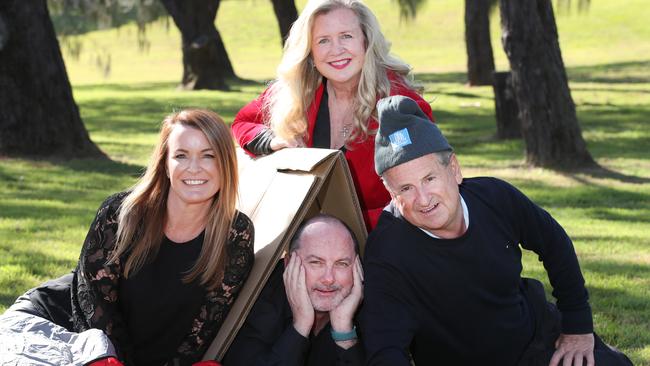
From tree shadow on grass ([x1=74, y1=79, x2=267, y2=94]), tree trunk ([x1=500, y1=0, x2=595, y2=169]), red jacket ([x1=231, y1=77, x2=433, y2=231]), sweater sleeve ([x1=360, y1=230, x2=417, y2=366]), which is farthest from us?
tree shadow on grass ([x1=74, y1=79, x2=267, y2=94])

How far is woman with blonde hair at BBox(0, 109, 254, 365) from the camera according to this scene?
13.2 feet

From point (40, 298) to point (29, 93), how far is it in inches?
284

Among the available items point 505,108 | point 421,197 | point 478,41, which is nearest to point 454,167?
point 421,197

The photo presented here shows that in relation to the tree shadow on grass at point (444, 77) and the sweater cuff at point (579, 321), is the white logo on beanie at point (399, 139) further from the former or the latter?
the tree shadow on grass at point (444, 77)

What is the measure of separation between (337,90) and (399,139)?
3.79ft

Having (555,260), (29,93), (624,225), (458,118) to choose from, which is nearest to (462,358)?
(555,260)

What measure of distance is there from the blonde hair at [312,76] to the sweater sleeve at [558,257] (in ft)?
2.99

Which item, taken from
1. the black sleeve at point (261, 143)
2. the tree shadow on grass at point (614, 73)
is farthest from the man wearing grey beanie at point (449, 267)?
the tree shadow on grass at point (614, 73)

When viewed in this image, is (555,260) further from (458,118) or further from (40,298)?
(458,118)

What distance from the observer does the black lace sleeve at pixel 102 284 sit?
399 cm

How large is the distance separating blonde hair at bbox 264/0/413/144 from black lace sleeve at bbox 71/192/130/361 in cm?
99

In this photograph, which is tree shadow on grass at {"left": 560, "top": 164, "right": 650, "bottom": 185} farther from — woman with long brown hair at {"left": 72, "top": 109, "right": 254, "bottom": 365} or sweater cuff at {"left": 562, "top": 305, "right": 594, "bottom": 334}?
woman with long brown hair at {"left": 72, "top": 109, "right": 254, "bottom": 365}

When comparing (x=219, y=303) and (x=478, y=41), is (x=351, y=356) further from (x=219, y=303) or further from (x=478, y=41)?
(x=478, y=41)

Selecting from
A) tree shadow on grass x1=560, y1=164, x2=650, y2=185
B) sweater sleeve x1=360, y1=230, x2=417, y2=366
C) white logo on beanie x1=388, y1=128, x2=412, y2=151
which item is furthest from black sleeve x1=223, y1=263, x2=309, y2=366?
tree shadow on grass x1=560, y1=164, x2=650, y2=185
